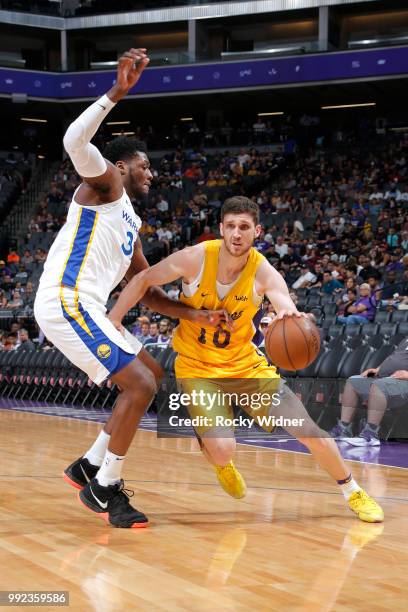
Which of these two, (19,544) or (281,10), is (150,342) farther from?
(281,10)

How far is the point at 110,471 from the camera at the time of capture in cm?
438

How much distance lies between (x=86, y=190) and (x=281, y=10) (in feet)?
72.1

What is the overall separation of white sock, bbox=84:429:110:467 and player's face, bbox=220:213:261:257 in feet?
3.78

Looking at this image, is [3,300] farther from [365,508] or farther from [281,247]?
[365,508]

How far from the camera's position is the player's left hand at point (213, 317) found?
4.69 m

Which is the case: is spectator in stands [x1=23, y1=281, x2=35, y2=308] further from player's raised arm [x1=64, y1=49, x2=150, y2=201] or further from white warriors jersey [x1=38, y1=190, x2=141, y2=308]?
player's raised arm [x1=64, y1=49, x2=150, y2=201]

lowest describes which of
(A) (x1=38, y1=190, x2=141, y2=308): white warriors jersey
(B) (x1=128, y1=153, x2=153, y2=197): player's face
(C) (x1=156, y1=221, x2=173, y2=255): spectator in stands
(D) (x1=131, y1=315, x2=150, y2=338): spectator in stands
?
(D) (x1=131, y1=315, x2=150, y2=338): spectator in stands

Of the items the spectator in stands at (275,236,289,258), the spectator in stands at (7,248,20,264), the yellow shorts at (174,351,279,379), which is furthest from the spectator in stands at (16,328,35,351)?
the yellow shorts at (174,351,279,379)

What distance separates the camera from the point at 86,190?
4.41 metres

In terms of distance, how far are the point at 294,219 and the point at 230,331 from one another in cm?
1490

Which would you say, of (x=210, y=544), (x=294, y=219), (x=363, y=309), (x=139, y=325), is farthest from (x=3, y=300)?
(x=210, y=544)

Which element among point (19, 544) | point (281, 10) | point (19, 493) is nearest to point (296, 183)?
point (281, 10)

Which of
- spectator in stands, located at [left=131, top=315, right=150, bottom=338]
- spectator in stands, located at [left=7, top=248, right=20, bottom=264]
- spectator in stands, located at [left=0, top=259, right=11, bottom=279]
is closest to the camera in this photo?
spectator in stands, located at [left=131, top=315, right=150, bottom=338]

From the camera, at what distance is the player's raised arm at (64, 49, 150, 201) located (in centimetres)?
405
